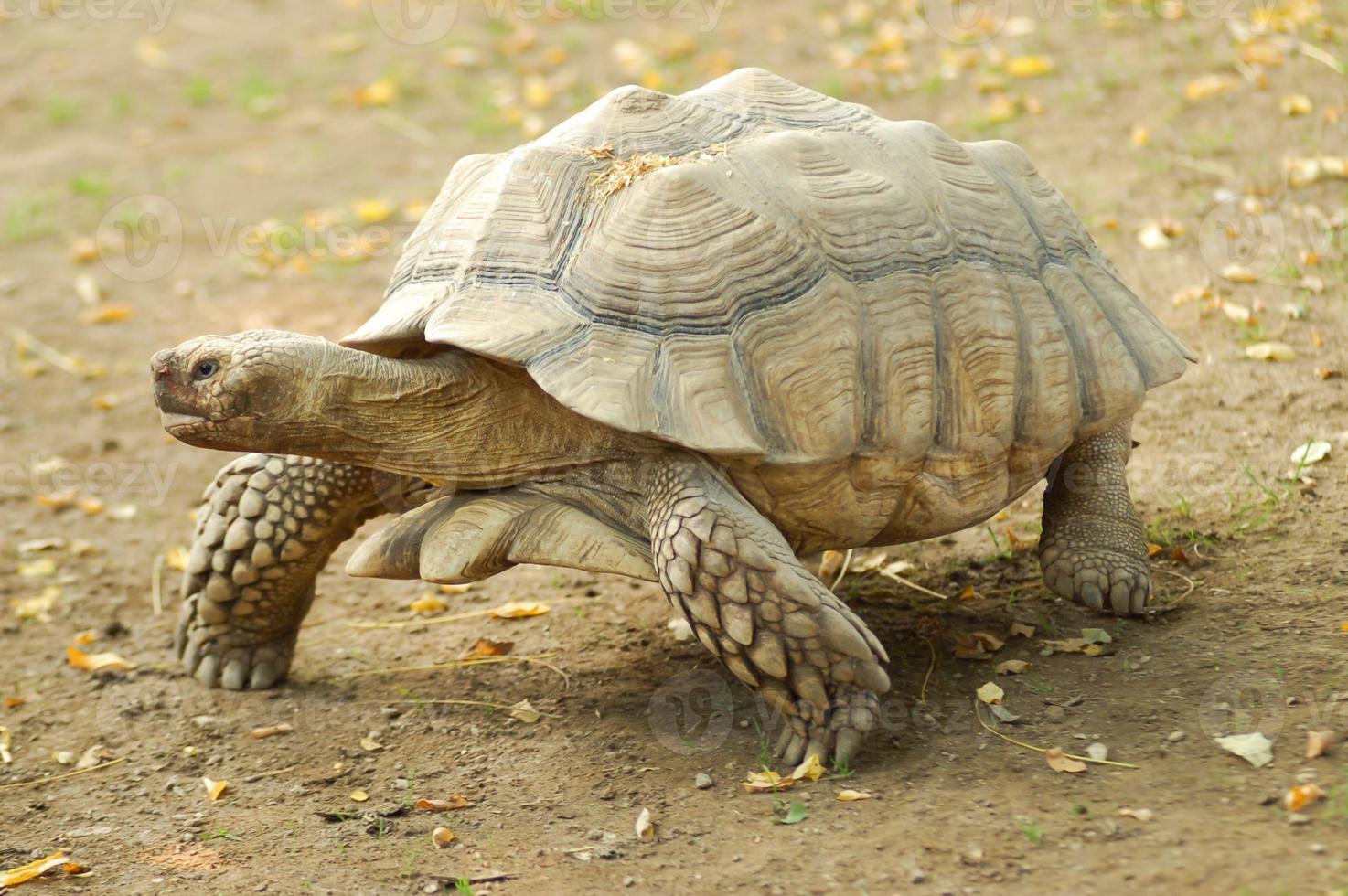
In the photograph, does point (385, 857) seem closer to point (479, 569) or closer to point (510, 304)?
point (479, 569)

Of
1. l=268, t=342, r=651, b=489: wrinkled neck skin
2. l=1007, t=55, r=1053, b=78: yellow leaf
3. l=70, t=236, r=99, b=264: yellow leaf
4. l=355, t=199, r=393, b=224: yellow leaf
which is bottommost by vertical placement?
l=70, t=236, r=99, b=264: yellow leaf

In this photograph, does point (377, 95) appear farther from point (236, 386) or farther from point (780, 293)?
point (780, 293)

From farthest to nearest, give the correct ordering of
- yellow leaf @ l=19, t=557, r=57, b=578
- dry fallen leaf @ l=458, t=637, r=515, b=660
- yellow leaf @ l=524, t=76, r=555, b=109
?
1. yellow leaf @ l=524, t=76, r=555, b=109
2. yellow leaf @ l=19, t=557, r=57, b=578
3. dry fallen leaf @ l=458, t=637, r=515, b=660

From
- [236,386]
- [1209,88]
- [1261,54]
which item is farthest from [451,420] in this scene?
[1261,54]

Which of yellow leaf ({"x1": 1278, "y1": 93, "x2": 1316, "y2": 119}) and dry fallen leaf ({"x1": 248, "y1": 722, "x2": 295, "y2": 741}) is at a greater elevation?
yellow leaf ({"x1": 1278, "y1": 93, "x2": 1316, "y2": 119})

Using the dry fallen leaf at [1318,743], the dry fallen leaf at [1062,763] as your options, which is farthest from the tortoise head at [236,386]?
the dry fallen leaf at [1318,743]

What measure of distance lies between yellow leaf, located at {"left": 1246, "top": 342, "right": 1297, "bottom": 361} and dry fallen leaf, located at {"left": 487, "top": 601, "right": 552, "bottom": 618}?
3.14m

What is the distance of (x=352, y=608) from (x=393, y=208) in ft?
14.3

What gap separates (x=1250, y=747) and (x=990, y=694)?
72 centimetres

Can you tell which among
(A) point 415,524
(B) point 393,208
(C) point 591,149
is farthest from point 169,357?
(B) point 393,208

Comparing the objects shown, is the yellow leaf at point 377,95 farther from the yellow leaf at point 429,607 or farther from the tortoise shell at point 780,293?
the tortoise shell at point 780,293

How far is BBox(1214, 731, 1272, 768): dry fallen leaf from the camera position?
305 centimetres

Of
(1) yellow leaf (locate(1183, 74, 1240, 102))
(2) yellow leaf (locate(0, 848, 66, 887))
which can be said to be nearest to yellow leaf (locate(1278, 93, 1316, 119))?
(1) yellow leaf (locate(1183, 74, 1240, 102))

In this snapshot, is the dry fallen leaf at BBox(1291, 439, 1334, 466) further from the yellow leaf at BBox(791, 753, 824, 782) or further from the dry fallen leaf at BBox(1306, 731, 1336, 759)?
the yellow leaf at BBox(791, 753, 824, 782)
